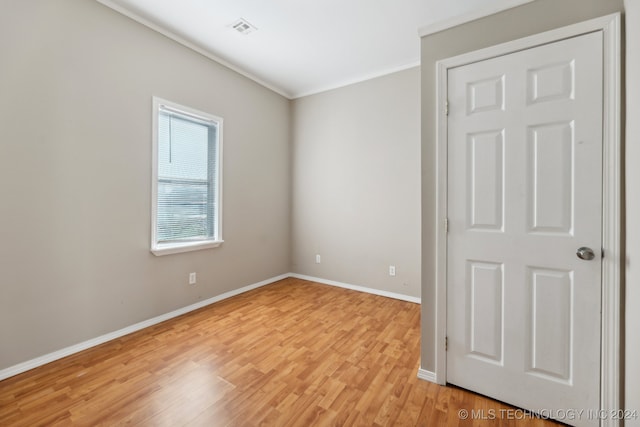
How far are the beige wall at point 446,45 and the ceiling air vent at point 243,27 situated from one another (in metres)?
1.78

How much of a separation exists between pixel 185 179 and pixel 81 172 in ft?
3.08

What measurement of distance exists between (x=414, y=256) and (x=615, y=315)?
205 centimetres

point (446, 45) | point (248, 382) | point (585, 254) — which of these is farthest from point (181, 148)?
point (585, 254)

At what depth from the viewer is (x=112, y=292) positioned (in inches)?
95.2

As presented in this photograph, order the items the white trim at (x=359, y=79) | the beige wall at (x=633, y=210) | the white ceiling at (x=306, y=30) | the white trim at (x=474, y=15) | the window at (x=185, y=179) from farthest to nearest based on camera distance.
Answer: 1. the white trim at (x=359, y=79)
2. the window at (x=185, y=179)
3. the white ceiling at (x=306, y=30)
4. the white trim at (x=474, y=15)
5. the beige wall at (x=633, y=210)

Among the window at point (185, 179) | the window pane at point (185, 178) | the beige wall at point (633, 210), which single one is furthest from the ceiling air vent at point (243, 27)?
the beige wall at point (633, 210)

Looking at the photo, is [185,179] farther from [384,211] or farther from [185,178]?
[384,211]

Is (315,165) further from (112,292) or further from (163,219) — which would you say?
(112,292)

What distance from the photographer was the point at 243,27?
2709mm

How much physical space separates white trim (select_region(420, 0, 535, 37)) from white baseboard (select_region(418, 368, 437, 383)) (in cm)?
232

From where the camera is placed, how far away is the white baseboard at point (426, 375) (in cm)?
184

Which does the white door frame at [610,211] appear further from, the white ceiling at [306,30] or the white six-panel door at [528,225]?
the white ceiling at [306,30]

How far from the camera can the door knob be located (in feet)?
4.60

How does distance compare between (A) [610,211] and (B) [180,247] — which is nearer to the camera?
(A) [610,211]
